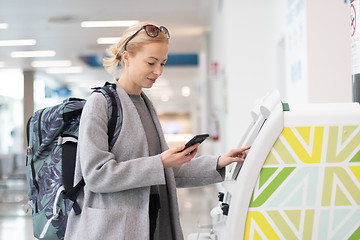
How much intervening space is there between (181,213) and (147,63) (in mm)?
5900

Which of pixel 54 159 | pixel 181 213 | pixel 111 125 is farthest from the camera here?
pixel 181 213

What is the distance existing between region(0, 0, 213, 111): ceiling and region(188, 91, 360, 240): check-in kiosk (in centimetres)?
798

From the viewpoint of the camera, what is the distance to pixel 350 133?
154cm

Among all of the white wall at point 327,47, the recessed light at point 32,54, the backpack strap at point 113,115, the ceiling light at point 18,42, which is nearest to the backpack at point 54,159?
the backpack strap at point 113,115

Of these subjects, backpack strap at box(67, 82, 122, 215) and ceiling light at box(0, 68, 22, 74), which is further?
ceiling light at box(0, 68, 22, 74)

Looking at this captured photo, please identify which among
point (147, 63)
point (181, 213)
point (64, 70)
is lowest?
point (181, 213)

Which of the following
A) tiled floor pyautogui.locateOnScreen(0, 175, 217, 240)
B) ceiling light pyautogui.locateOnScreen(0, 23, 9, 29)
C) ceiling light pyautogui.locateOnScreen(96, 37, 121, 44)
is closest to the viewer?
tiled floor pyautogui.locateOnScreen(0, 175, 217, 240)

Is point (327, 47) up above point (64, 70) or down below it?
below

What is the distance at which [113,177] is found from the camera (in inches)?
60.9

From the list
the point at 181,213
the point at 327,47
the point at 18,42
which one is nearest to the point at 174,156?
the point at 327,47

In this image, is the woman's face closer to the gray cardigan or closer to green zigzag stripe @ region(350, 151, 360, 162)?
the gray cardigan

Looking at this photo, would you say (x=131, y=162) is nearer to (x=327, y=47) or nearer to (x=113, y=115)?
(x=113, y=115)

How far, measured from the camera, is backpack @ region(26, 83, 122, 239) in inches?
68.4

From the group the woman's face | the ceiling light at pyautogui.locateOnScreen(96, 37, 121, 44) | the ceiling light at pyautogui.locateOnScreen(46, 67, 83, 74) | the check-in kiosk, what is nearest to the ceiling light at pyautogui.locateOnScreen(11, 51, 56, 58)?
the ceiling light at pyautogui.locateOnScreen(96, 37, 121, 44)
